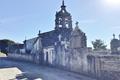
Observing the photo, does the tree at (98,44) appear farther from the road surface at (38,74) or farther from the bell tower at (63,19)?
the road surface at (38,74)

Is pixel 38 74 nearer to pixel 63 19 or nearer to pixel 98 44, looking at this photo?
pixel 63 19

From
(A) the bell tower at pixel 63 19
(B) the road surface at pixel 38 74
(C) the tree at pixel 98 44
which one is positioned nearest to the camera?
(B) the road surface at pixel 38 74

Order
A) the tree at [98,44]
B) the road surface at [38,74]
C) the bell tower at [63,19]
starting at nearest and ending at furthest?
the road surface at [38,74] < the bell tower at [63,19] < the tree at [98,44]

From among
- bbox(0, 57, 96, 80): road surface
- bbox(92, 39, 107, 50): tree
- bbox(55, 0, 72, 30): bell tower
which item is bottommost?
→ bbox(0, 57, 96, 80): road surface

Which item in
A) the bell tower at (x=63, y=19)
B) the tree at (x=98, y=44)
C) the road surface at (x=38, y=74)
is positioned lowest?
the road surface at (x=38, y=74)

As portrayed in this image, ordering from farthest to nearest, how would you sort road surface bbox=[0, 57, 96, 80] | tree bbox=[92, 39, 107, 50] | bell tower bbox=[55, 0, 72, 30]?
tree bbox=[92, 39, 107, 50] < bell tower bbox=[55, 0, 72, 30] < road surface bbox=[0, 57, 96, 80]

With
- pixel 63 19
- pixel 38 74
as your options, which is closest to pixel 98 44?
pixel 63 19

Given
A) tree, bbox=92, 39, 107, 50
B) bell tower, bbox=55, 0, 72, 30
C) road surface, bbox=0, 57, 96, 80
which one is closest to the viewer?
road surface, bbox=0, 57, 96, 80

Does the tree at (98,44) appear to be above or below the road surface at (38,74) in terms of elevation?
above

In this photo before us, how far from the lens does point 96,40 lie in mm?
49625

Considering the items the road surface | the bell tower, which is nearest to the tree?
the bell tower

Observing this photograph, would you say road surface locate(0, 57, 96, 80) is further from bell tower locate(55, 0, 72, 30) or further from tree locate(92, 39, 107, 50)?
tree locate(92, 39, 107, 50)

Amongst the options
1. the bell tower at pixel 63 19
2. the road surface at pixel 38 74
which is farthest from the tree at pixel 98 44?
the road surface at pixel 38 74

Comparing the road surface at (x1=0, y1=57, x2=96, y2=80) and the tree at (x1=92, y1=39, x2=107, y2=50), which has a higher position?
the tree at (x1=92, y1=39, x2=107, y2=50)
